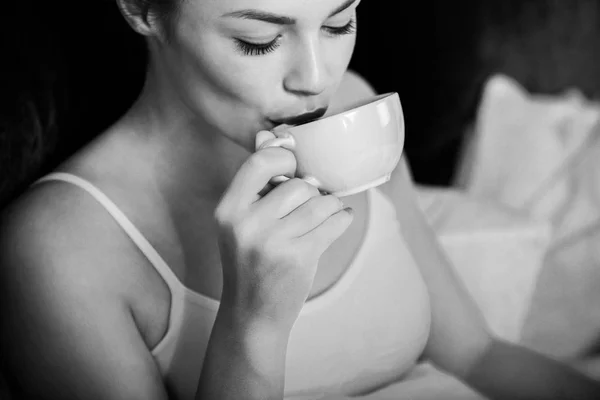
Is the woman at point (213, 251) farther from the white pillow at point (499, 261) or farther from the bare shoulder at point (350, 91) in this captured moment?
the white pillow at point (499, 261)

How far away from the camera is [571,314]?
4.97ft

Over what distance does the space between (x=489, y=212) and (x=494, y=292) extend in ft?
0.61

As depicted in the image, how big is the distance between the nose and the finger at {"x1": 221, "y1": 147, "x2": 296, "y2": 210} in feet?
0.32

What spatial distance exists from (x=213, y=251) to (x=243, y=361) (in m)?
0.25

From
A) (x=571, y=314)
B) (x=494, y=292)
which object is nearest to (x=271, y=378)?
(x=494, y=292)

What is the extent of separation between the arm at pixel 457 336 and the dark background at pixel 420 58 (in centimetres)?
56

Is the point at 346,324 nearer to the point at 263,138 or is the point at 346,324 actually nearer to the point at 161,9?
the point at 263,138

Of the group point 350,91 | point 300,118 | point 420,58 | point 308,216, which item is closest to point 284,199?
point 308,216

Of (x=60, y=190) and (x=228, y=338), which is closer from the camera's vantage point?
(x=228, y=338)

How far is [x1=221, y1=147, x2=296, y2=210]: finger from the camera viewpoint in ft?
2.32

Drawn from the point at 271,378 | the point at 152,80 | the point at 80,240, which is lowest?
the point at 271,378

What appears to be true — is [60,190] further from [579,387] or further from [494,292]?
[494,292]

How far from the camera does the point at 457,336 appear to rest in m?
1.19

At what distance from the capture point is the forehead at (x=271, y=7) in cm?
73
